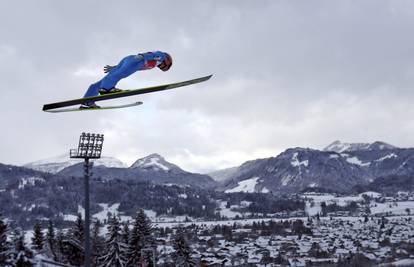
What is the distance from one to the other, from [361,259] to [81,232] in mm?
162285

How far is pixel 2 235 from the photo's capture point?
122 feet

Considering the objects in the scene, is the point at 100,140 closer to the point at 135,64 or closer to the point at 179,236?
the point at 179,236

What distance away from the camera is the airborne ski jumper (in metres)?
A: 19.0

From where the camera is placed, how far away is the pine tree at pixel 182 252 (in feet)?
142

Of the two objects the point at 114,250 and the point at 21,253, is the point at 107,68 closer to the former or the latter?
the point at 21,253

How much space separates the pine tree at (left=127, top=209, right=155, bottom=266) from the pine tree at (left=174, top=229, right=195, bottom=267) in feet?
7.13

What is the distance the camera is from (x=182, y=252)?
43562mm

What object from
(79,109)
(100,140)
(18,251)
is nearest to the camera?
(79,109)

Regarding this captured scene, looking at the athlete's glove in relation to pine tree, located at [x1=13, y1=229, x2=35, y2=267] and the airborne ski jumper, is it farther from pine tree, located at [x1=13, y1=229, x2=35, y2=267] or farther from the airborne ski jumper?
pine tree, located at [x1=13, y1=229, x2=35, y2=267]

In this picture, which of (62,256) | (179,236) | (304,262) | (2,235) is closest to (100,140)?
(2,235)

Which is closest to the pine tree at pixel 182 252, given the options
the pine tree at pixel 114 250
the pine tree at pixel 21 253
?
the pine tree at pixel 114 250

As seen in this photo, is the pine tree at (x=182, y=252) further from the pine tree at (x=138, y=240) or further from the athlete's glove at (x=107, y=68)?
the athlete's glove at (x=107, y=68)

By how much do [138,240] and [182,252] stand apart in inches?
150

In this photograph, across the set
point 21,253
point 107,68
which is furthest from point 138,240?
point 107,68
